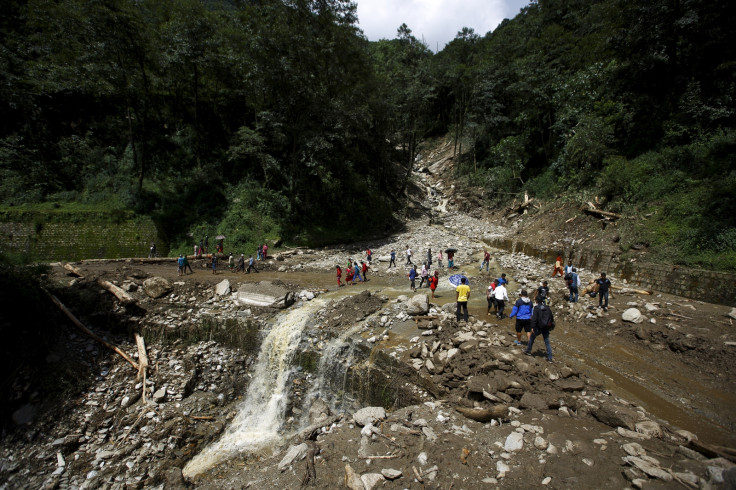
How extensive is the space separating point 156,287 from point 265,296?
16.2 feet

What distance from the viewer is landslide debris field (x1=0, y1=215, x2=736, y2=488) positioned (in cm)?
536

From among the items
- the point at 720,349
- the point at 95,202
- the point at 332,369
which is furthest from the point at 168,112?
the point at 720,349

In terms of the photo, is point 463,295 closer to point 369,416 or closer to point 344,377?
point 344,377

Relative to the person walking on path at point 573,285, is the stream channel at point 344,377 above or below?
below

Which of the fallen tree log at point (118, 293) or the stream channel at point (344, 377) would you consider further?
the fallen tree log at point (118, 293)

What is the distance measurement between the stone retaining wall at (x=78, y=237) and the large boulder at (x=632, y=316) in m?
26.5

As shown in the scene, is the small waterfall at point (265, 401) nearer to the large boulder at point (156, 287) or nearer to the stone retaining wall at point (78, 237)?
the large boulder at point (156, 287)

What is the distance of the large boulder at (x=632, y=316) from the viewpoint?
10.1 m

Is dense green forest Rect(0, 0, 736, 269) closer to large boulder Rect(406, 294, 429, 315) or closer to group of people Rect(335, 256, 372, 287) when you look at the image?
group of people Rect(335, 256, 372, 287)

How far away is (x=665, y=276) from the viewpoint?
12711mm

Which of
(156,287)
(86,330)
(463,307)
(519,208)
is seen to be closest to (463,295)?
(463,307)

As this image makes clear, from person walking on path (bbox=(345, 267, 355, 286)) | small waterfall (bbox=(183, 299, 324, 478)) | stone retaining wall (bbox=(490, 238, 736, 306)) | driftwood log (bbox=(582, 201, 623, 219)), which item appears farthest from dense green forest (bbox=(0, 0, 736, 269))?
small waterfall (bbox=(183, 299, 324, 478))

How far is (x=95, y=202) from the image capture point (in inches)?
885

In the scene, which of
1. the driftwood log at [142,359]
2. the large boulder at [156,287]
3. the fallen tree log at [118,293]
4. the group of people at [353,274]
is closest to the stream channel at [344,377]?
the group of people at [353,274]
